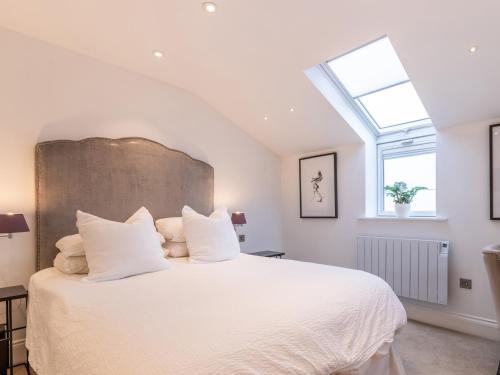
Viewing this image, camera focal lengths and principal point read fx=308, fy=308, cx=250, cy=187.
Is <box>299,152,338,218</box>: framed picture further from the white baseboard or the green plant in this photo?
the white baseboard

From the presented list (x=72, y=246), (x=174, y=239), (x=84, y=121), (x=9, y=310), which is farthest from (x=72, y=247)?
(x=84, y=121)

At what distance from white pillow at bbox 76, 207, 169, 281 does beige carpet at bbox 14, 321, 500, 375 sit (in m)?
1.03

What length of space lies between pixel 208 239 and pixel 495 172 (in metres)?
2.55

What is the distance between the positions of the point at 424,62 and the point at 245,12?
1437 millimetres

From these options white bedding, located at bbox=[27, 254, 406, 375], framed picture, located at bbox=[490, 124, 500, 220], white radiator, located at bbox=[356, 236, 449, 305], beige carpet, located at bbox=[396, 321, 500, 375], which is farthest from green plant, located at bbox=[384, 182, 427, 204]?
white bedding, located at bbox=[27, 254, 406, 375]

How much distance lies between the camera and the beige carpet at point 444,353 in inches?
85.4

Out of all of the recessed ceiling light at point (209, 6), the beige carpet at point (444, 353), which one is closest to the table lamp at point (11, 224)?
the beige carpet at point (444, 353)

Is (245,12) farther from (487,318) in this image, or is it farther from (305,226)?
(487,318)

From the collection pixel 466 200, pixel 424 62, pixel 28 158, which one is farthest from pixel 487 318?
pixel 28 158

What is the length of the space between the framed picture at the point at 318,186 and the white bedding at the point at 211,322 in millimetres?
1811

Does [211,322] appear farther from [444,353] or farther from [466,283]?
[466,283]

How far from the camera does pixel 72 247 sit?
2.20m

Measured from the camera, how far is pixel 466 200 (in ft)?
9.34

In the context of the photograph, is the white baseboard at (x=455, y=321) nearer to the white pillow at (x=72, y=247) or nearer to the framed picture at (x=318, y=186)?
the framed picture at (x=318, y=186)
